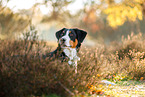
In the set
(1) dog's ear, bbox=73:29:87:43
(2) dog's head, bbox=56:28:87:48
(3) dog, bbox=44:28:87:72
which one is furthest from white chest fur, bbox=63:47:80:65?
(1) dog's ear, bbox=73:29:87:43

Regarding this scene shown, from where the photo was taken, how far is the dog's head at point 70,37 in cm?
426

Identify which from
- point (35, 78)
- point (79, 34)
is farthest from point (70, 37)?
point (35, 78)

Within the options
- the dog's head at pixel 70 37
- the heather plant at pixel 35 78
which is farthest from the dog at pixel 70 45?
the heather plant at pixel 35 78

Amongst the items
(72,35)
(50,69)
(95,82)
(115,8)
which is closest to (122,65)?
(95,82)

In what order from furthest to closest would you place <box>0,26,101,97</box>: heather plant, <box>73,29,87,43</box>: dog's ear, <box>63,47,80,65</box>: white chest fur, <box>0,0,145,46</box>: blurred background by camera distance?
1. <box>0,0,145,46</box>: blurred background
2. <box>73,29,87,43</box>: dog's ear
3. <box>63,47,80,65</box>: white chest fur
4. <box>0,26,101,97</box>: heather plant

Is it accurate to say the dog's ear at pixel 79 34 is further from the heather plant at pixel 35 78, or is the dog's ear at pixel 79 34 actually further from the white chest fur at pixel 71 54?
the heather plant at pixel 35 78

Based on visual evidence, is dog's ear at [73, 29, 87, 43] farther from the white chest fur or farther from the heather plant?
the heather plant

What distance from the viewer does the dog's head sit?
14.0 ft

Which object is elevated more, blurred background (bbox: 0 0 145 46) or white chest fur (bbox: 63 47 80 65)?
blurred background (bbox: 0 0 145 46)

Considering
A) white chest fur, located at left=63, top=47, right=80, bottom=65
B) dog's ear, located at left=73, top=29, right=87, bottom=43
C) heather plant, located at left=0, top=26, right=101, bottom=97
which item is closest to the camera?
heather plant, located at left=0, top=26, right=101, bottom=97

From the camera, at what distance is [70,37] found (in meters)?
4.36

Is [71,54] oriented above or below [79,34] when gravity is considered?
below

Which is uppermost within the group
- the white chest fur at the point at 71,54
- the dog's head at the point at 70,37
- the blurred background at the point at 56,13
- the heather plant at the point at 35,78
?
the blurred background at the point at 56,13

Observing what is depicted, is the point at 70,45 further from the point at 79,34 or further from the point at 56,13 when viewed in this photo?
the point at 56,13
